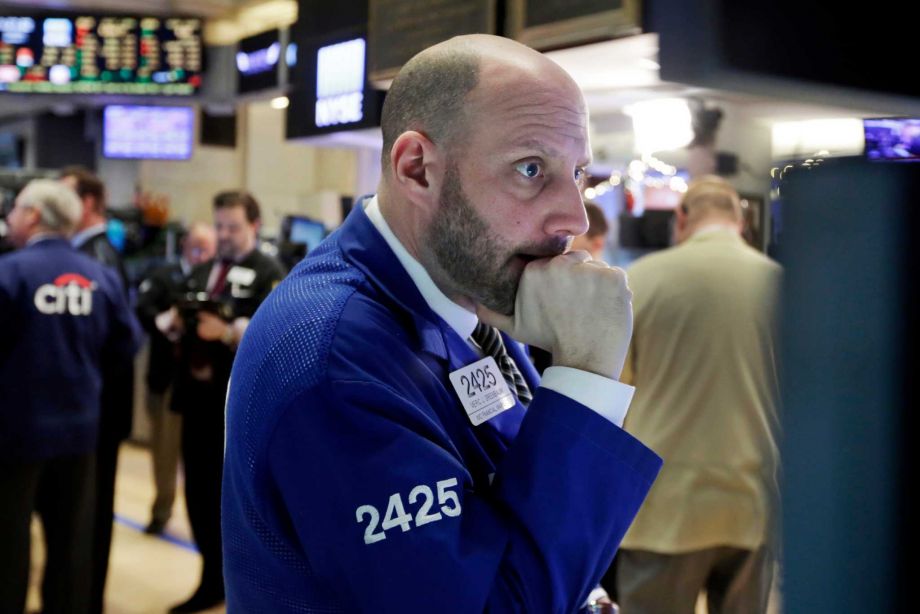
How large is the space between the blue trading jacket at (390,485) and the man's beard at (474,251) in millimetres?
93

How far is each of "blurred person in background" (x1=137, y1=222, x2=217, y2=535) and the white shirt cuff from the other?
4.07 metres

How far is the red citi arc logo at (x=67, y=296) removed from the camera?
3.34 meters

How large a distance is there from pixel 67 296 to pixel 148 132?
6.37 metres

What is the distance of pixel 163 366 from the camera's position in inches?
210

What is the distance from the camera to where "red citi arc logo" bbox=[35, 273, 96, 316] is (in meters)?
3.34

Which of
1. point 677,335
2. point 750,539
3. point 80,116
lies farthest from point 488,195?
point 80,116

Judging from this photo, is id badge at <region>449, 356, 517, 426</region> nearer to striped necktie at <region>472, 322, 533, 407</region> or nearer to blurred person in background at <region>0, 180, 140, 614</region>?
striped necktie at <region>472, 322, 533, 407</region>

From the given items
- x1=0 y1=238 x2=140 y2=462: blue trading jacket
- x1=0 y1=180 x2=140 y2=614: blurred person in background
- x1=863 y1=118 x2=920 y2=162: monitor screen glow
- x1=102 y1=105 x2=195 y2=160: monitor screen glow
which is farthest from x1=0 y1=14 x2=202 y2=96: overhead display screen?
x1=863 y1=118 x2=920 y2=162: monitor screen glow

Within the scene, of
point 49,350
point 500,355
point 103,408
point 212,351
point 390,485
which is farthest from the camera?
point 212,351

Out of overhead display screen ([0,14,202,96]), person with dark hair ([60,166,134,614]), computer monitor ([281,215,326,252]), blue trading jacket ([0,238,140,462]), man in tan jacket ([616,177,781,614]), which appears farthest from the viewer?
overhead display screen ([0,14,202,96])

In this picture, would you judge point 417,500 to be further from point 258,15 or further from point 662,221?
point 258,15

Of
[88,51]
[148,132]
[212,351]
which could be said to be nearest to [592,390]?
[212,351]

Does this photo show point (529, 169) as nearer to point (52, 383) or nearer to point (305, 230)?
point (52, 383)

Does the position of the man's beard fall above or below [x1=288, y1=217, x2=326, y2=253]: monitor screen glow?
above
